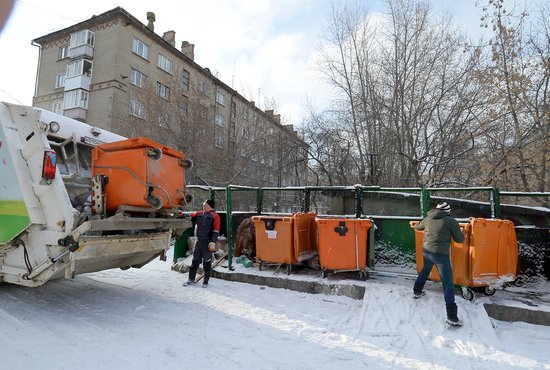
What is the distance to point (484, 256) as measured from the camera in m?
4.75

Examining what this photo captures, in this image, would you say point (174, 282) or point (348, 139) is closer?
point (174, 282)

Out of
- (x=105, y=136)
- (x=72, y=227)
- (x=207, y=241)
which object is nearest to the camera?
(x=72, y=227)

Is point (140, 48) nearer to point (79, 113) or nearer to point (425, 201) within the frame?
point (79, 113)

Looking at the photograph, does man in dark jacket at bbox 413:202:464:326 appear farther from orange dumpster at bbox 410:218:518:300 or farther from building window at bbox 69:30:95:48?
building window at bbox 69:30:95:48

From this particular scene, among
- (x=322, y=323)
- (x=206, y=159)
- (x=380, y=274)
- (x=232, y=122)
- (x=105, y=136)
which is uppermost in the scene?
(x=232, y=122)

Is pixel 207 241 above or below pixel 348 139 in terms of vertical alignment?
below

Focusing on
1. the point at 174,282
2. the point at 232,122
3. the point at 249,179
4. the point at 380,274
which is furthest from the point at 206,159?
the point at 380,274

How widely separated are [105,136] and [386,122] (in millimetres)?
11931

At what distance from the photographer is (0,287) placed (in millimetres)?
5340

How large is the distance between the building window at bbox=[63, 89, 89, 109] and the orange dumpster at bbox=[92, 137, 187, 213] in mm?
24342

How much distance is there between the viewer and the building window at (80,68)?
85.2ft

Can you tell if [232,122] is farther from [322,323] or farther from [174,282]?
[322,323]

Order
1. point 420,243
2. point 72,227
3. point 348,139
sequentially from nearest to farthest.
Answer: point 72,227
point 420,243
point 348,139

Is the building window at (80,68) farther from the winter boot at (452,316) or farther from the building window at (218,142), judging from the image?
the winter boot at (452,316)
